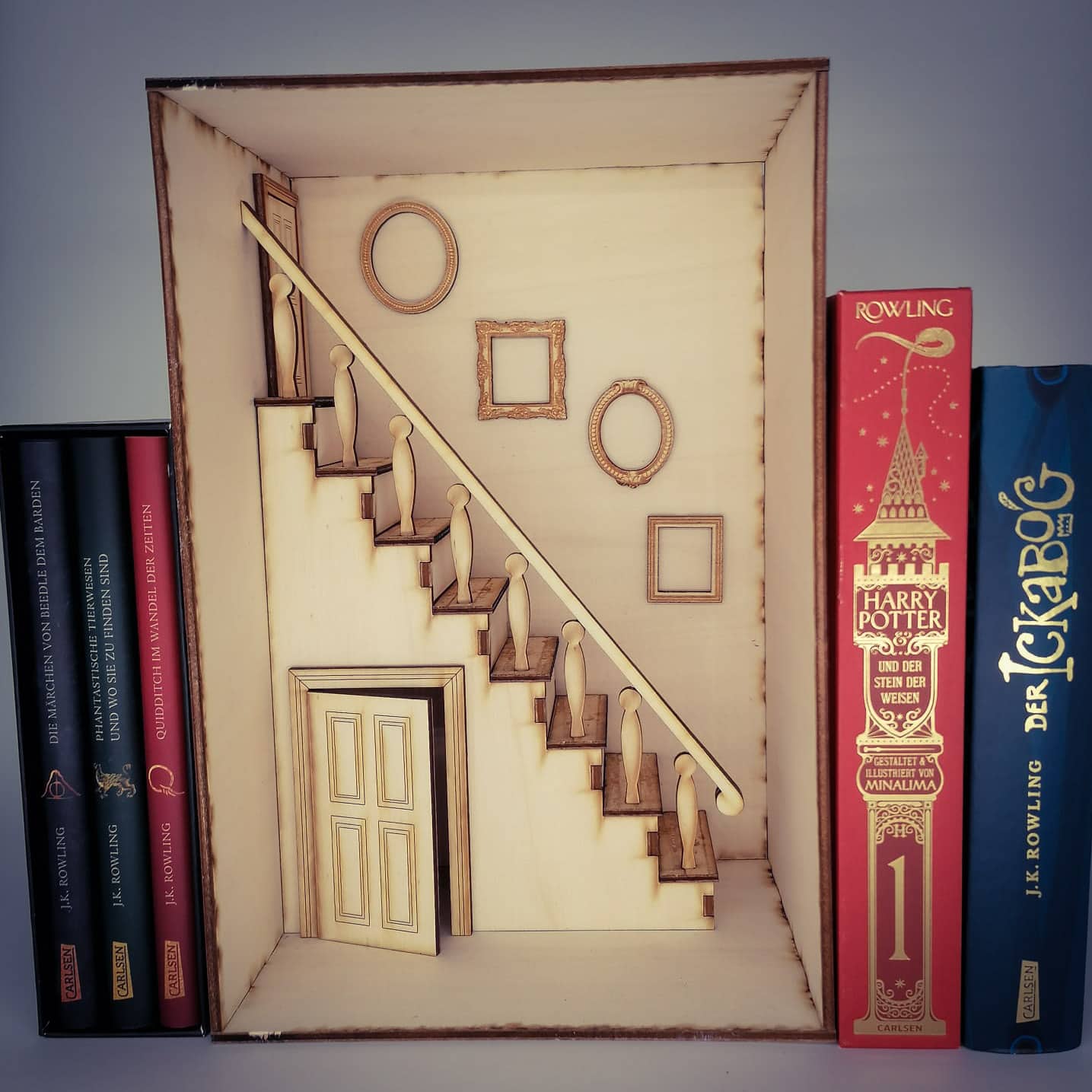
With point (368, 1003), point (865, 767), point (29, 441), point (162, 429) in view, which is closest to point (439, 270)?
point (162, 429)

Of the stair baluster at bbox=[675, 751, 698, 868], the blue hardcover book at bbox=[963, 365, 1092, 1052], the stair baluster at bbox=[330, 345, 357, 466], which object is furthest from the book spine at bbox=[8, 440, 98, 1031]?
the blue hardcover book at bbox=[963, 365, 1092, 1052]

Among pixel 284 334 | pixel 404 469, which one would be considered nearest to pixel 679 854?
pixel 404 469

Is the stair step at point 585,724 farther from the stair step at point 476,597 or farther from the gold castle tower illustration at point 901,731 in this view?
the gold castle tower illustration at point 901,731

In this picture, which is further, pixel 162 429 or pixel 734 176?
pixel 734 176

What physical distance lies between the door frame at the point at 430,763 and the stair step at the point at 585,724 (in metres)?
0.22

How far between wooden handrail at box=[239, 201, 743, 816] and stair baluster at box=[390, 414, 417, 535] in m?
0.03

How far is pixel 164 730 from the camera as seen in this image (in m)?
1.92

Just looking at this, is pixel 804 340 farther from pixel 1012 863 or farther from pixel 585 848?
pixel 585 848

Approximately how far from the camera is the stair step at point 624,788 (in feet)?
7.42

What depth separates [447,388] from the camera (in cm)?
254

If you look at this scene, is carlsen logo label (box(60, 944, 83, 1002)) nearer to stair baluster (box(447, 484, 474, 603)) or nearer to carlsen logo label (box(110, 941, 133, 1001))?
carlsen logo label (box(110, 941, 133, 1001))

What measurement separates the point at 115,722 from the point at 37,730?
145 mm

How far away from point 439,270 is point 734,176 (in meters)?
0.76

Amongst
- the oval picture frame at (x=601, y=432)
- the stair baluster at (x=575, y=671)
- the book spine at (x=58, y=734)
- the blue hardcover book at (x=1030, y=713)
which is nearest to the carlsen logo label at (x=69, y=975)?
the book spine at (x=58, y=734)
